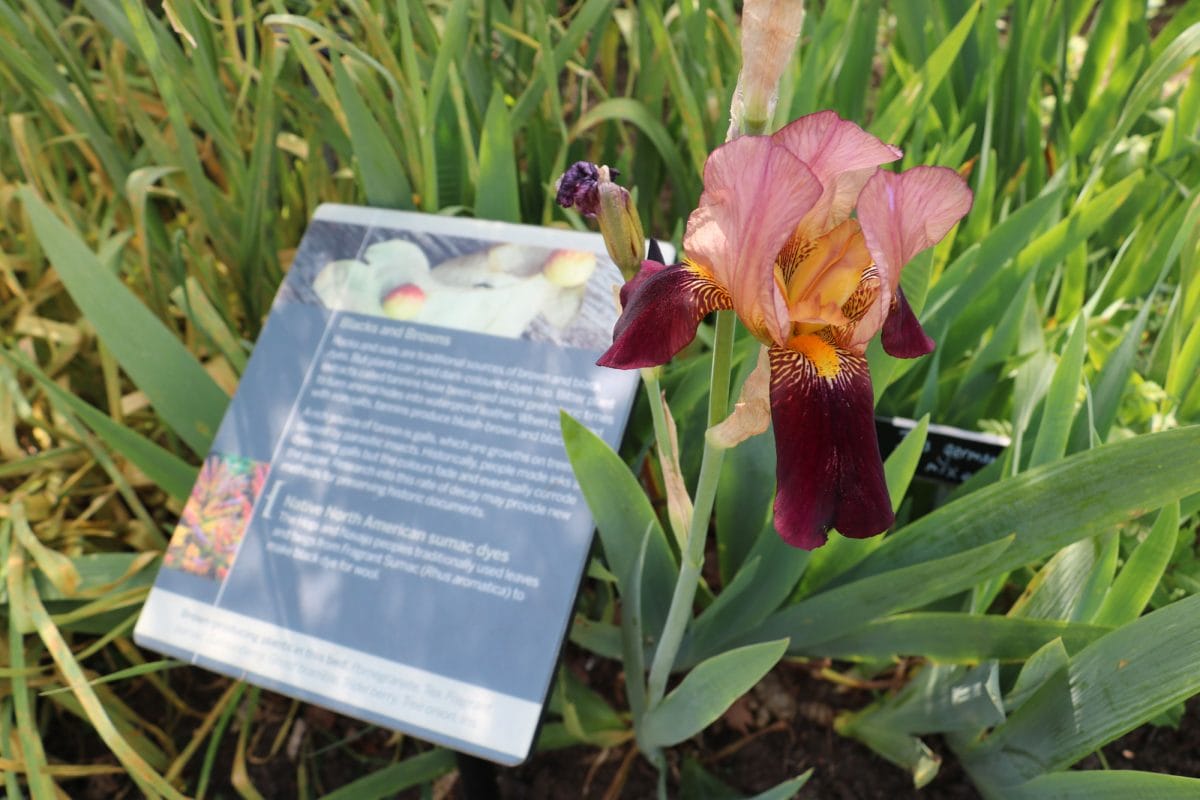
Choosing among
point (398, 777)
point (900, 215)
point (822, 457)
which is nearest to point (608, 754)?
point (398, 777)

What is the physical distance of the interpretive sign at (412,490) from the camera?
790mm

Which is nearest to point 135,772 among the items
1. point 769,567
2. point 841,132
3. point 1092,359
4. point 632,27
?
point 769,567

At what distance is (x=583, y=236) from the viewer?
3.17ft

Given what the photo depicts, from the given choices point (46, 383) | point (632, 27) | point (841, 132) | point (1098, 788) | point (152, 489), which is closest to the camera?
point (841, 132)

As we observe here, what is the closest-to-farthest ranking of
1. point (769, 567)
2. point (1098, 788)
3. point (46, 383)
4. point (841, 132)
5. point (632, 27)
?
1. point (841, 132)
2. point (1098, 788)
3. point (769, 567)
4. point (46, 383)
5. point (632, 27)

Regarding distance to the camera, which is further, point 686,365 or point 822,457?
point 686,365

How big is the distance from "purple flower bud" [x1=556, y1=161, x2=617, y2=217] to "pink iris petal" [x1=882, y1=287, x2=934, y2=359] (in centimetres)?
22

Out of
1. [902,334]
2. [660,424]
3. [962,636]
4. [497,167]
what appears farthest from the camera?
[497,167]

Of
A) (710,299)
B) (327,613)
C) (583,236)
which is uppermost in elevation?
(710,299)

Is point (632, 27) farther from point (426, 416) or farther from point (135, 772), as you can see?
point (135, 772)

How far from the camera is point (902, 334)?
1.82 feet

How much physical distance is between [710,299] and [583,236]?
1.56 feet

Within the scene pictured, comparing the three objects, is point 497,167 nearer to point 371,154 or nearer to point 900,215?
point 371,154

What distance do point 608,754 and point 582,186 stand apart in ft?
2.41
